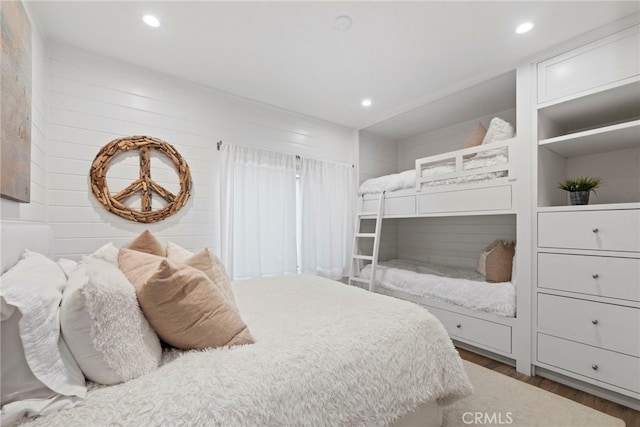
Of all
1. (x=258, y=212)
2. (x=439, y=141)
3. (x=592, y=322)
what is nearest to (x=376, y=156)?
(x=439, y=141)

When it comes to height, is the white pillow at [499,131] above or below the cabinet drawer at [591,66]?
below

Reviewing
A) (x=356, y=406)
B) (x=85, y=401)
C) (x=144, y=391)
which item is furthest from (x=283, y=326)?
(x=85, y=401)

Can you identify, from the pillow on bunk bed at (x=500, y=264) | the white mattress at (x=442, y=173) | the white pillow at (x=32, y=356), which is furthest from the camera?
the pillow on bunk bed at (x=500, y=264)

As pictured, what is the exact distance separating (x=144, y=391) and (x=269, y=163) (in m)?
2.56

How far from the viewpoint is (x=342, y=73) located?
2.55m

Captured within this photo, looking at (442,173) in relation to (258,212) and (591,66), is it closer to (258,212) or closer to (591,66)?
(591,66)

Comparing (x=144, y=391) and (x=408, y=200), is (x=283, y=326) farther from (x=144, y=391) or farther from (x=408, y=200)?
(x=408, y=200)

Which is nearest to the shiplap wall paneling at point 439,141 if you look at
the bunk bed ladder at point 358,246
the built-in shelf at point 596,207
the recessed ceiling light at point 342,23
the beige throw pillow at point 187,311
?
the bunk bed ladder at point 358,246

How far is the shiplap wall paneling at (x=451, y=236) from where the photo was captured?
3.29m

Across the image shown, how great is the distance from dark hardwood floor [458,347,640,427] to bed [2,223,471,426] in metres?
1.13

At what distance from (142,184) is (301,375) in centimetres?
220

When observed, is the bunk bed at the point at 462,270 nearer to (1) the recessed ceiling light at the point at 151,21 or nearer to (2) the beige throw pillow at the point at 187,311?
(2) the beige throw pillow at the point at 187,311

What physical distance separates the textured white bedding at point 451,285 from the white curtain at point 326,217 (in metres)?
0.42

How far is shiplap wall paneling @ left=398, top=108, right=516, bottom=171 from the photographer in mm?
3408
